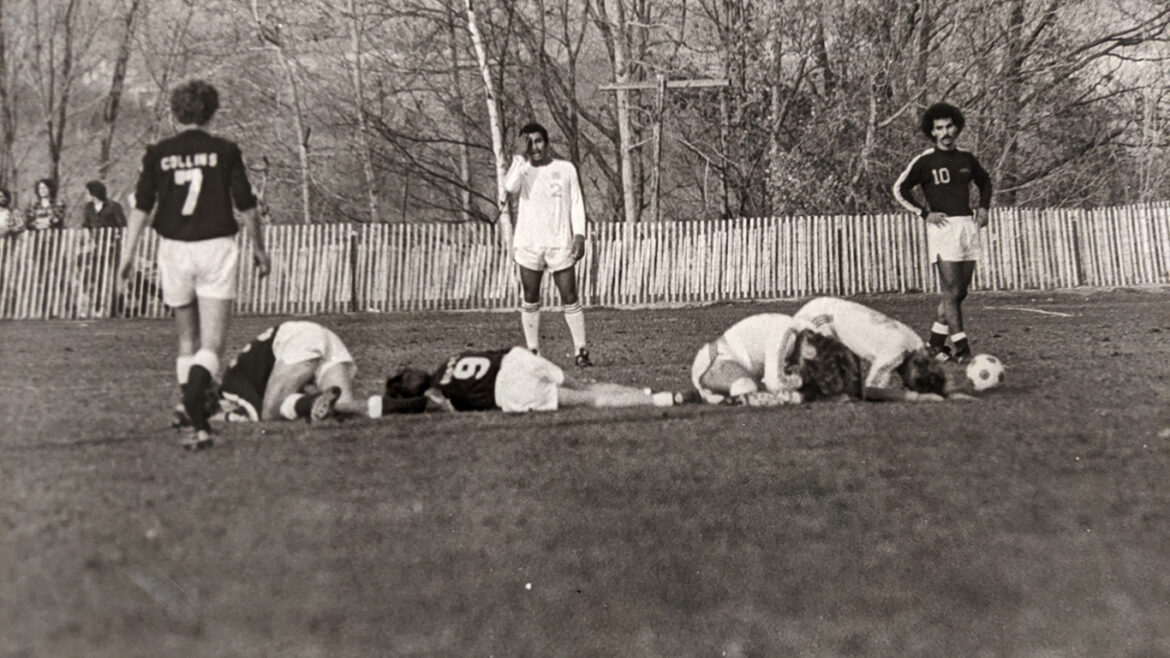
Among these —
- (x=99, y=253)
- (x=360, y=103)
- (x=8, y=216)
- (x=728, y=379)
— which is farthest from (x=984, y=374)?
(x=8, y=216)

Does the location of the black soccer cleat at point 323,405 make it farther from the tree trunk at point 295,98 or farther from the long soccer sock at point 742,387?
the long soccer sock at point 742,387

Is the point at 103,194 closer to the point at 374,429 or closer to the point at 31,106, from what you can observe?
the point at 31,106

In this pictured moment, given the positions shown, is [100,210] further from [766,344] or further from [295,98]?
[766,344]

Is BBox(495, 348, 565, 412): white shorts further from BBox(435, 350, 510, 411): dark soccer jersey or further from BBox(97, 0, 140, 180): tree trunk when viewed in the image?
BBox(97, 0, 140, 180): tree trunk

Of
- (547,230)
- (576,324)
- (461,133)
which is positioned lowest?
(576,324)

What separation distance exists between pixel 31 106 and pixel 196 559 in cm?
151

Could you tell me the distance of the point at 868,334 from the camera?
4.35 metres

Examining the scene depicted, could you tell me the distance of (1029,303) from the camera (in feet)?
15.9

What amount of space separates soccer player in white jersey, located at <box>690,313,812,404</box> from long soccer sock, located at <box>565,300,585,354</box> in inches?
18.4

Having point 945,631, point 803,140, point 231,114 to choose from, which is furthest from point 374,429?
point 803,140

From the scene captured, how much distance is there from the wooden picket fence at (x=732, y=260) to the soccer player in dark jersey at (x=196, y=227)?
43 centimetres

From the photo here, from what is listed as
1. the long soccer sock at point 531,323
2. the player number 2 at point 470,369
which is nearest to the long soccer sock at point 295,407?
the player number 2 at point 470,369

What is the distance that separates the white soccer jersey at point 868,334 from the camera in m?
4.34

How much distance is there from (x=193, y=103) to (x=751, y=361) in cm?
216
